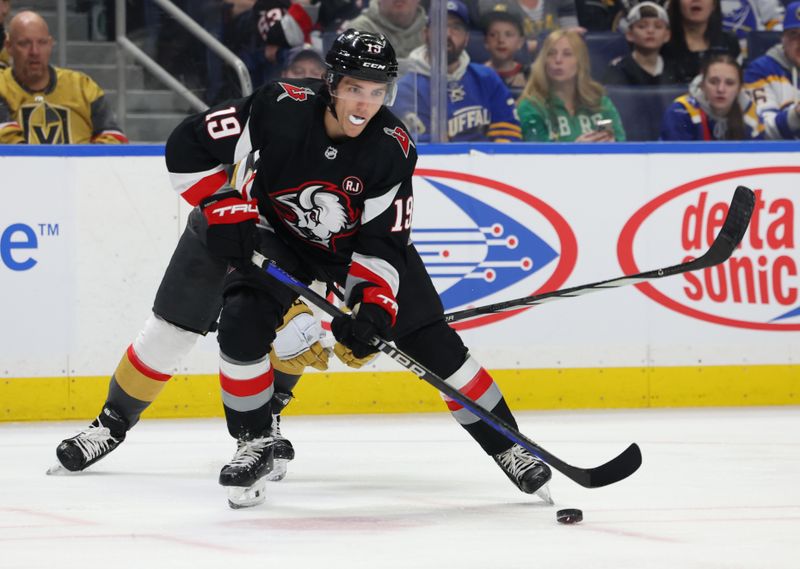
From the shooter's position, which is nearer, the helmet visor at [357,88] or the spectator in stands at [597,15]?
the helmet visor at [357,88]

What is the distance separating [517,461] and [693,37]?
108 inches

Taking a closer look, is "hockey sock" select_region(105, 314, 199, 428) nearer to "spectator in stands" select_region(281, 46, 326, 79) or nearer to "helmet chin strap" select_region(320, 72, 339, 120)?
"helmet chin strap" select_region(320, 72, 339, 120)

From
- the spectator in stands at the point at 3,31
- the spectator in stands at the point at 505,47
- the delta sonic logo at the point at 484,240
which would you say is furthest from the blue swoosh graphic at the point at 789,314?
the spectator in stands at the point at 3,31

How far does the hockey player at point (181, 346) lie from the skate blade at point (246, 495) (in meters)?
0.32

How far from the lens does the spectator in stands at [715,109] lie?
201 inches

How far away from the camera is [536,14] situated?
514 centimetres

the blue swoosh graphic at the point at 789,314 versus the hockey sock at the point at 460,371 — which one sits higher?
the hockey sock at the point at 460,371

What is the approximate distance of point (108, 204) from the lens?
4621 millimetres

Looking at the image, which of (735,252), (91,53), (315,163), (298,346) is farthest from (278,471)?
(735,252)

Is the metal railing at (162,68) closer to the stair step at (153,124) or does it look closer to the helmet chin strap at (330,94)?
the stair step at (153,124)

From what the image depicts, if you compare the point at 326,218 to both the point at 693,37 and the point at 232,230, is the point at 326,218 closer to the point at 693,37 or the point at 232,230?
the point at 232,230

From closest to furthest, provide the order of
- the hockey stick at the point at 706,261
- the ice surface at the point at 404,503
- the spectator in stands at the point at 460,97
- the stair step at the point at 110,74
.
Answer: the ice surface at the point at 404,503, the hockey stick at the point at 706,261, the stair step at the point at 110,74, the spectator in stands at the point at 460,97

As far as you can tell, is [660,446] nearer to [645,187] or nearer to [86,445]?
[645,187]

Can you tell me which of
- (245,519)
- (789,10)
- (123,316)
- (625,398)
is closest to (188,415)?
(123,316)
